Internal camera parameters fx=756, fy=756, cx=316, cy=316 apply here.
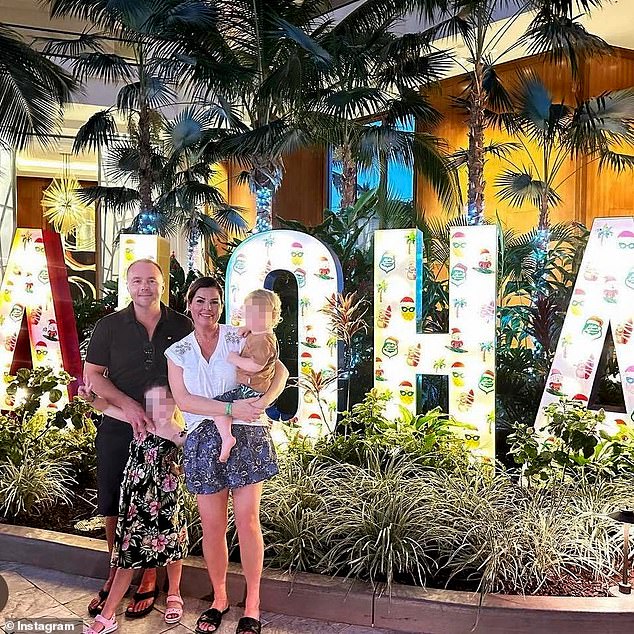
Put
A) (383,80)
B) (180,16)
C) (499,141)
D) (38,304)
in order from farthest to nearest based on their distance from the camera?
(499,141) → (383,80) → (180,16) → (38,304)

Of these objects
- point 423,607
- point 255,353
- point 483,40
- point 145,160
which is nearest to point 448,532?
point 423,607

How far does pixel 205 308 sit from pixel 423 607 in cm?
163

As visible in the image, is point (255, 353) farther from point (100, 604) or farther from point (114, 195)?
point (114, 195)

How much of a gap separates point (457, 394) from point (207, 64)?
572 centimetres

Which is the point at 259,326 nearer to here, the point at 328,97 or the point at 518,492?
the point at 518,492

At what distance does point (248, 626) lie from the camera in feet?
10.5

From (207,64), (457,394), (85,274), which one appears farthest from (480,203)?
(85,274)

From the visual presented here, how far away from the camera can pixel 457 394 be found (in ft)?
15.1

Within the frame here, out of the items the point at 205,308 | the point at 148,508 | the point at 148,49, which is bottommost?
the point at 148,508

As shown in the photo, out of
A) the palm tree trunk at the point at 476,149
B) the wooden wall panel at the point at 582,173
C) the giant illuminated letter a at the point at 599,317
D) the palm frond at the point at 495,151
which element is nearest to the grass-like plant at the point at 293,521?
the giant illuminated letter a at the point at 599,317

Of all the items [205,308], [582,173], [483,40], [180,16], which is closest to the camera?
[205,308]

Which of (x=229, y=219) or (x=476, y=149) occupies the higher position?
(x=229, y=219)

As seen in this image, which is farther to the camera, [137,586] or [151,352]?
[137,586]

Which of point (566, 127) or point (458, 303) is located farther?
point (566, 127)
